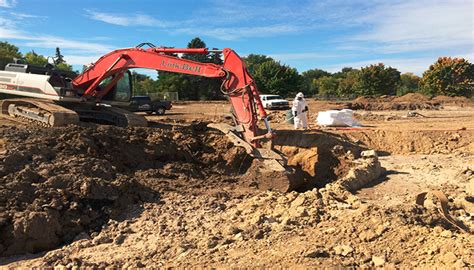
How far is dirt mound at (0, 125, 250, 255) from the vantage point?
5.59 m

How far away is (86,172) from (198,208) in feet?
6.61

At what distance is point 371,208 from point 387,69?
55.3m

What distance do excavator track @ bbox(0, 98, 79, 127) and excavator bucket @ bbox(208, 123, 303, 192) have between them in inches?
180

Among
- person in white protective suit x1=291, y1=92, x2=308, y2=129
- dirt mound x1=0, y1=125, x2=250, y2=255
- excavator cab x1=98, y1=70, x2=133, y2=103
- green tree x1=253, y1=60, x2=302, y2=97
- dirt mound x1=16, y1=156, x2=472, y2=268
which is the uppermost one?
green tree x1=253, y1=60, x2=302, y2=97

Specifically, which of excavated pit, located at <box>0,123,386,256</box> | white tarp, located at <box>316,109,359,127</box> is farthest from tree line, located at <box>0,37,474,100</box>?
excavated pit, located at <box>0,123,386,256</box>

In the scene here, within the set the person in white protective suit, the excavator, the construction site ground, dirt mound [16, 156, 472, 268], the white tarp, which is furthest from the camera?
the white tarp

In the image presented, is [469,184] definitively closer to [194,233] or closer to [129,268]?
[194,233]

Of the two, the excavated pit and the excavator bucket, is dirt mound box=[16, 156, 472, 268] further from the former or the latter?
the excavator bucket

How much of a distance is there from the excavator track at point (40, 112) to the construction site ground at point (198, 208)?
4.61 feet

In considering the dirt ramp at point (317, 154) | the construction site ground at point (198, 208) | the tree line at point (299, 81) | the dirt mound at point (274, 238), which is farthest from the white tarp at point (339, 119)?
the tree line at point (299, 81)

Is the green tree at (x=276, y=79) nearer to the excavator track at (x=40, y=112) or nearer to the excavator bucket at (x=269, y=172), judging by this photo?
the excavator track at (x=40, y=112)

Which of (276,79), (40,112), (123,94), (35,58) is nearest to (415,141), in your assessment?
(123,94)

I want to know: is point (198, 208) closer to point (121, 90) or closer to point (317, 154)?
point (317, 154)

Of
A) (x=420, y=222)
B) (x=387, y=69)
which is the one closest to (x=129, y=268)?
(x=420, y=222)
